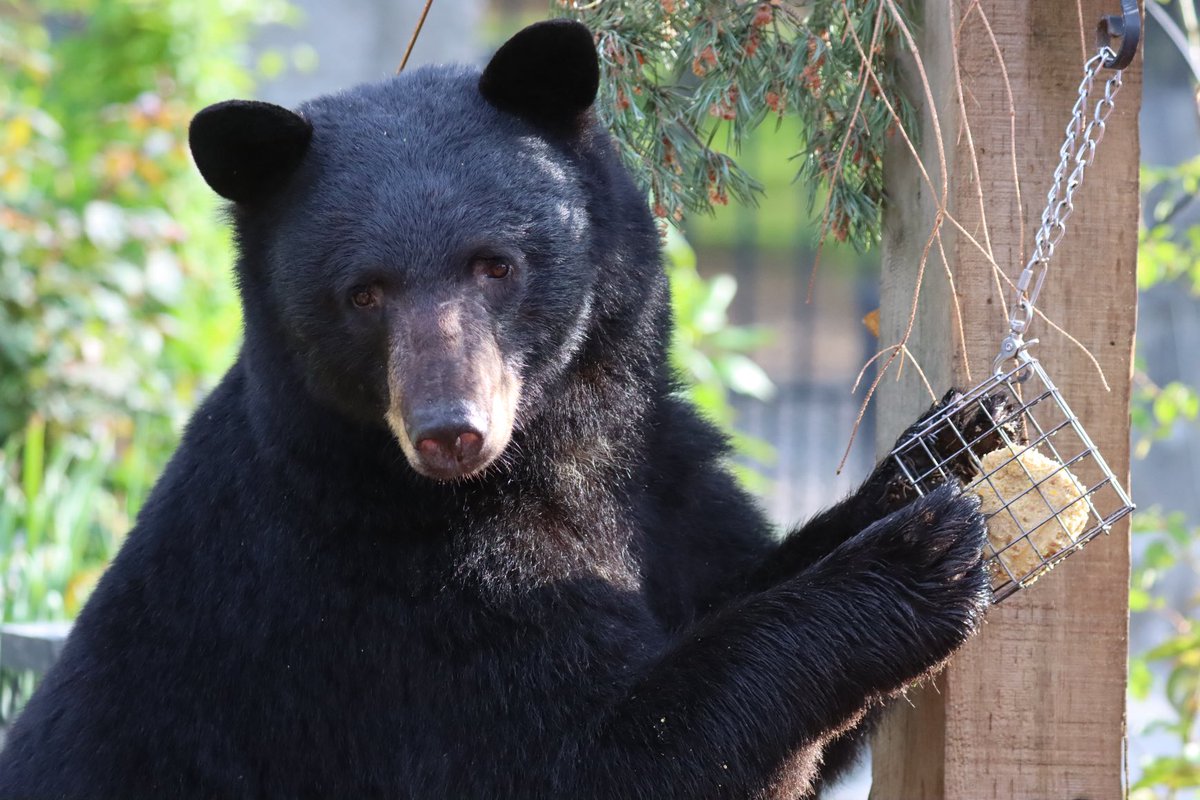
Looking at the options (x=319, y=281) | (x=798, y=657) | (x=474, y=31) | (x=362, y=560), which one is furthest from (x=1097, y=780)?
(x=474, y=31)

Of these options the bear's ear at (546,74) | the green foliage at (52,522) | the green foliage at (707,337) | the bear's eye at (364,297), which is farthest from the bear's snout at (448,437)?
the green foliage at (707,337)

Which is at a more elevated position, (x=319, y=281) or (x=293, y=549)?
(x=319, y=281)

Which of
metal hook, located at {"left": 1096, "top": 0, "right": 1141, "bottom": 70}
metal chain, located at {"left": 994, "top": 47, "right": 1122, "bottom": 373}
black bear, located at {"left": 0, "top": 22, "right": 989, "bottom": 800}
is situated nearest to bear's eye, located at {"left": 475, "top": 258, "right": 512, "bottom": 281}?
black bear, located at {"left": 0, "top": 22, "right": 989, "bottom": 800}

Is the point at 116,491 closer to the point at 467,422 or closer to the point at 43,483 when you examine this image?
the point at 43,483

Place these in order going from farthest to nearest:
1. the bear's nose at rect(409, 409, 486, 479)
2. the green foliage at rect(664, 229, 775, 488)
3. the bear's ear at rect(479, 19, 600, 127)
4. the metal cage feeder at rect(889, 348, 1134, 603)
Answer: the green foliage at rect(664, 229, 775, 488) → the bear's ear at rect(479, 19, 600, 127) → the metal cage feeder at rect(889, 348, 1134, 603) → the bear's nose at rect(409, 409, 486, 479)

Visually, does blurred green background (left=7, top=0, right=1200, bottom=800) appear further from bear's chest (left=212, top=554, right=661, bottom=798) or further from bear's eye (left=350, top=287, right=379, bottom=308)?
bear's eye (left=350, top=287, right=379, bottom=308)

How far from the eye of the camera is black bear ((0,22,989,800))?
2564 mm

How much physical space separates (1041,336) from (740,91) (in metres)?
0.88

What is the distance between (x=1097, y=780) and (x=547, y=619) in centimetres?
112

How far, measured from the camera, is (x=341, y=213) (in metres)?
2.64

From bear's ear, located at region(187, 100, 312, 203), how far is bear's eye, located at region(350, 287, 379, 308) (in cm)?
31

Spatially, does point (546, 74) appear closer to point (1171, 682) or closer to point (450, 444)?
point (450, 444)

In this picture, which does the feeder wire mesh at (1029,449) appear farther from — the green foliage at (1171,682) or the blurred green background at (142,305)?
the blurred green background at (142,305)

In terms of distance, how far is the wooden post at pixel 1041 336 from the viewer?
2633 millimetres
